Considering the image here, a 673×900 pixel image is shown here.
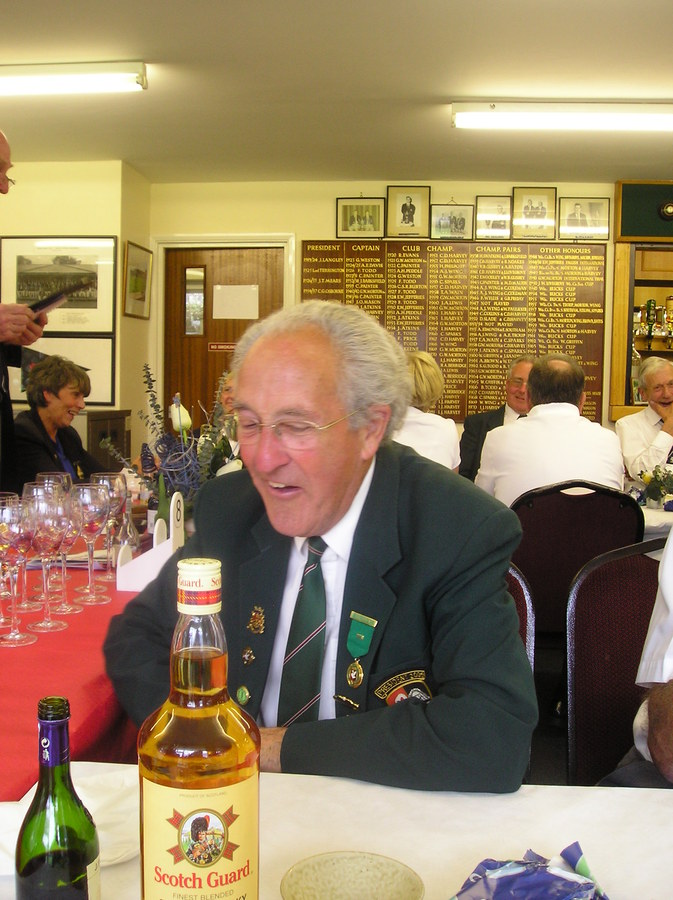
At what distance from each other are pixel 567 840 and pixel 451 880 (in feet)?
0.52

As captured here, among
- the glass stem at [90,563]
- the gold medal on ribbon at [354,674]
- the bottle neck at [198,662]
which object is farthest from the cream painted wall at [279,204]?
the bottle neck at [198,662]

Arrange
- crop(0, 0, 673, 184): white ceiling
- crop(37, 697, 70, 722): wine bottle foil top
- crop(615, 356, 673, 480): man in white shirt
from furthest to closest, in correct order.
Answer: crop(615, 356, 673, 480): man in white shirt < crop(0, 0, 673, 184): white ceiling < crop(37, 697, 70, 722): wine bottle foil top

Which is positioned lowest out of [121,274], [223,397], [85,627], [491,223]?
[85,627]

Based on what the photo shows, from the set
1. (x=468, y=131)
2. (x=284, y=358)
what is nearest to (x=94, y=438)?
(x=468, y=131)

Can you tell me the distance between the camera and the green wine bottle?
64cm

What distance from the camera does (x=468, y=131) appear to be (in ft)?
17.2

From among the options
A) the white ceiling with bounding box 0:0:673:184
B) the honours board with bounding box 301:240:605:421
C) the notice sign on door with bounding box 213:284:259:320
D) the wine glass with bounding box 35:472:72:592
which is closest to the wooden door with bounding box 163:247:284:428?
the notice sign on door with bounding box 213:284:259:320

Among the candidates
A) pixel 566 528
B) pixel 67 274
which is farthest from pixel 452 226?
pixel 566 528

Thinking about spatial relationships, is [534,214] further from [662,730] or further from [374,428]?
[662,730]

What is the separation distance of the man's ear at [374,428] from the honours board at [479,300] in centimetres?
511

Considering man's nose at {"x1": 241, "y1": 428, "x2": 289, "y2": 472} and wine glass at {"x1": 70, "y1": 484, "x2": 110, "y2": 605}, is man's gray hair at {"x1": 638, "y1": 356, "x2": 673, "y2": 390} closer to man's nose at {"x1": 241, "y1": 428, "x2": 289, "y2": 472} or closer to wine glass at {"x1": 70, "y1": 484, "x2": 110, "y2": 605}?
wine glass at {"x1": 70, "y1": 484, "x2": 110, "y2": 605}

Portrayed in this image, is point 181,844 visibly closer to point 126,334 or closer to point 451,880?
point 451,880

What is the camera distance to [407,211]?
6.47 m

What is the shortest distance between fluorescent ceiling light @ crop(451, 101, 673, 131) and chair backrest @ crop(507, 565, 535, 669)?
385 cm
